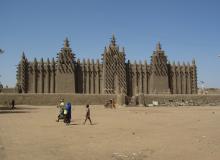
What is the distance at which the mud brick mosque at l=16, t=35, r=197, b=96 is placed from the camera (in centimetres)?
6638

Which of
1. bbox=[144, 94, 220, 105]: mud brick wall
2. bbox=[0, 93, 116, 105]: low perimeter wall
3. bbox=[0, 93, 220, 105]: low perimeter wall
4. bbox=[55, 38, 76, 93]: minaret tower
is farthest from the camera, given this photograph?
bbox=[55, 38, 76, 93]: minaret tower

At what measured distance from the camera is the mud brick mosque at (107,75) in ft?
218

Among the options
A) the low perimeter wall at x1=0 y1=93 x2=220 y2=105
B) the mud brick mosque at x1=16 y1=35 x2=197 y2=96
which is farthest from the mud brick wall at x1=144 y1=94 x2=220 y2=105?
the mud brick mosque at x1=16 y1=35 x2=197 y2=96

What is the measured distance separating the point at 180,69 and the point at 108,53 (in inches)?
590

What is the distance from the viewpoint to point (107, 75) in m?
68.4

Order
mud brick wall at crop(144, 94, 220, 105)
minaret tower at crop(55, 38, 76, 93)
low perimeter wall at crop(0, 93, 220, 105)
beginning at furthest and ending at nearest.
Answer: minaret tower at crop(55, 38, 76, 93), mud brick wall at crop(144, 94, 220, 105), low perimeter wall at crop(0, 93, 220, 105)

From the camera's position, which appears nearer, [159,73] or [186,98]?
[186,98]

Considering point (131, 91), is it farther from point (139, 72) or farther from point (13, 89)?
point (13, 89)

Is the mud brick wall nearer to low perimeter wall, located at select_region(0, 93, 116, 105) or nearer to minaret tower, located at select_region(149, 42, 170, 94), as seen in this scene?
low perimeter wall, located at select_region(0, 93, 116, 105)

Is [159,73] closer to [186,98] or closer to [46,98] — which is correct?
[186,98]

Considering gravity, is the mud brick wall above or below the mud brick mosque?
below

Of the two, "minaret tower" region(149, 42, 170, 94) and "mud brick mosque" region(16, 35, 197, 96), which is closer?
"mud brick mosque" region(16, 35, 197, 96)

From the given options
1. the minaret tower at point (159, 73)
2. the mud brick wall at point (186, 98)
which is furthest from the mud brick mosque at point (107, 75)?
the mud brick wall at point (186, 98)

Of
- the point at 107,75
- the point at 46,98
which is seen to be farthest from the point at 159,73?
the point at 46,98
